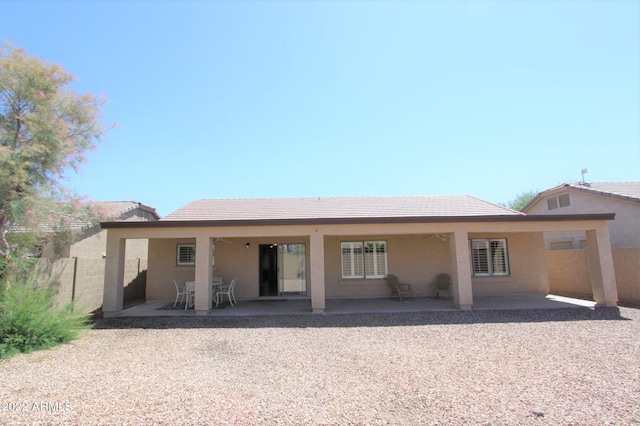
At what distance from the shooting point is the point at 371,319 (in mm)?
9922

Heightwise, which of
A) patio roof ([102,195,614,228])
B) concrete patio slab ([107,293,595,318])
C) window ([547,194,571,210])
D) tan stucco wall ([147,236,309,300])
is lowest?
concrete patio slab ([107,293,595,318])

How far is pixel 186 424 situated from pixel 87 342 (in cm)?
556

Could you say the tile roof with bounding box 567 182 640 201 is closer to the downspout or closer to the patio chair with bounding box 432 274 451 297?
the patio chair with bounding box 432 274 451 297

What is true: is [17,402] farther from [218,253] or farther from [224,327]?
[218,253]

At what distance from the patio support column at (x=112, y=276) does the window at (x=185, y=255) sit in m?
3.34

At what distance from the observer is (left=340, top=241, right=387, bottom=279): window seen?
552 inches

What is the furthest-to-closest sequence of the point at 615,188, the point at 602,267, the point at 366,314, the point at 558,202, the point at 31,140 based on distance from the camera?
the point at 558,202 → the point at 615,188 → the point at 602,267 → the point at 366,314 → the point at 31,140

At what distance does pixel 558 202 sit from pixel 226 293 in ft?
58.4

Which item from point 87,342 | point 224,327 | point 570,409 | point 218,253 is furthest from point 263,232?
point 570,409

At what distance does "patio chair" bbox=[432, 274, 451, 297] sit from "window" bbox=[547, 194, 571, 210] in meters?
9.67

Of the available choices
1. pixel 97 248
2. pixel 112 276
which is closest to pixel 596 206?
pixel 112 276

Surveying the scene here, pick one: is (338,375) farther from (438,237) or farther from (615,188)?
Answer: (615,188)

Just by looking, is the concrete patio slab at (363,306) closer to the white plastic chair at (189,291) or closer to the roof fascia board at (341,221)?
the white plastic chair at (189,291)

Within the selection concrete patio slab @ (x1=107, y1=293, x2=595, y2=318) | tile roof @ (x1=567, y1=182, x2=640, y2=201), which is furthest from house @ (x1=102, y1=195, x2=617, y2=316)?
tile roof @ (x1=567, y1=182, x2=640, y2=201)
